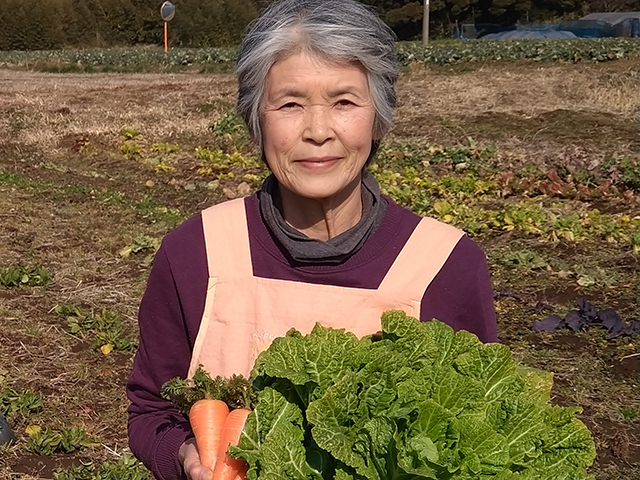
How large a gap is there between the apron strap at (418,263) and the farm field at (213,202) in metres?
2.30

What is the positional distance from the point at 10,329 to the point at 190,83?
1650 cm

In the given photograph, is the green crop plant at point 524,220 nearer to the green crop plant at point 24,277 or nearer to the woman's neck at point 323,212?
the green crop plant at point 24,277

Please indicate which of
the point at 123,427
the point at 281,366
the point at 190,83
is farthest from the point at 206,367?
the point at 190,83

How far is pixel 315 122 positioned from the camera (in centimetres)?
188

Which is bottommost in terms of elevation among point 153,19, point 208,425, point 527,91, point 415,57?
point 153,19

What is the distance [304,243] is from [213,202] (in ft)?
24.6

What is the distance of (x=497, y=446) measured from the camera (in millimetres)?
1602

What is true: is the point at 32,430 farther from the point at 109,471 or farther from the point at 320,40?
the point at 320,40

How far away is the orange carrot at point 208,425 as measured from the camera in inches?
70.1

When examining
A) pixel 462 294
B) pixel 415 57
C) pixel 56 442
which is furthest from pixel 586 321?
pixel 415 57

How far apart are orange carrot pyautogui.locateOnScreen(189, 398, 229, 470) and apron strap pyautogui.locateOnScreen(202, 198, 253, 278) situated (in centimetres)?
34

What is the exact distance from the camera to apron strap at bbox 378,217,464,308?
6.37 ft

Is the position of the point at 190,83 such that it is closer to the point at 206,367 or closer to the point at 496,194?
the point at 496,194

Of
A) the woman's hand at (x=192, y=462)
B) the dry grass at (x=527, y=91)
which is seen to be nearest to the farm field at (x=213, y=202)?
the dry grass at (x=527, y=91)
